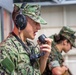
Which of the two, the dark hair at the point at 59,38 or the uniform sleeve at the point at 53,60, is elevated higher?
the dark hair at the point at 59,38

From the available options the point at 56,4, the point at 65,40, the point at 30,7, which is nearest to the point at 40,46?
the point at 30,7

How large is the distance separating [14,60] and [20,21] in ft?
0.99

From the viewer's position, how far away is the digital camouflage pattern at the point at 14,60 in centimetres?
273

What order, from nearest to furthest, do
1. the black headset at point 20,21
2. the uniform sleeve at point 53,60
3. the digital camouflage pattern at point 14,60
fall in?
the digital camouflage pattern at point 14,60 < the black headset at point 20,21 < the uniform sleeve at point 53,60

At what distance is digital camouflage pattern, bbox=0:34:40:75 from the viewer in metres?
2.73

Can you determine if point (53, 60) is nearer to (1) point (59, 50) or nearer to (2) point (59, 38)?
(1) point (59, 50)

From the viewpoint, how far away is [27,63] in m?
2.88

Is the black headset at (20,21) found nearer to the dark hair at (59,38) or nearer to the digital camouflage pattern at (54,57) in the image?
the digital camouflage pattern at (54,57)

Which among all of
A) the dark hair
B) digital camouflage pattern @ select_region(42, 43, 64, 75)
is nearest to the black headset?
digital camouflage pattern @ select_region(42, 43, 64, 75)

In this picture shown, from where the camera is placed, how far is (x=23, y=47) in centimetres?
291

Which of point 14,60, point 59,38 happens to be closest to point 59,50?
point 59,38

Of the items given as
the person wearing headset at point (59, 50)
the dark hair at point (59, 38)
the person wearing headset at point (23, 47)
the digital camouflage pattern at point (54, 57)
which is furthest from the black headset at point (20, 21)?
the dark hair at point (59, 38)

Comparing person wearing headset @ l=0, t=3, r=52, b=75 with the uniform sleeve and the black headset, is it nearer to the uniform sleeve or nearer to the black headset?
the black headset

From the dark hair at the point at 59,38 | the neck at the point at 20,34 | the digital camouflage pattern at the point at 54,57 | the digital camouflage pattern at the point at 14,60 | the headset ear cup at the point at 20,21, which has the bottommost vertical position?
the digital camouflage pattern at the point at 54,57
